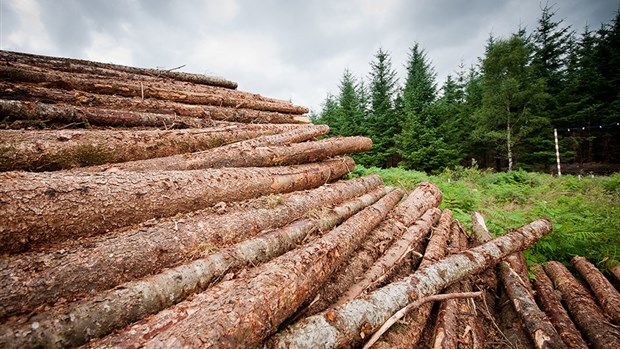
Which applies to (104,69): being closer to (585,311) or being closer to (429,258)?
(429,258)

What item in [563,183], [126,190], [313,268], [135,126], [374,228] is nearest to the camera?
[313,268]

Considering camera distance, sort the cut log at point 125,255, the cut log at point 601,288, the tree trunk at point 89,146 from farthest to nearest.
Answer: the cut log at point 601,288 → the tree trunk at point 89,146 → the cut log at point 125,255

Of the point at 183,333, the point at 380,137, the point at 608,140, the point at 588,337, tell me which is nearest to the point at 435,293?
the point at 588,337

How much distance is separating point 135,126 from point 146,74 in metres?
2.27

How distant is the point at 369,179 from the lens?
4676 mm

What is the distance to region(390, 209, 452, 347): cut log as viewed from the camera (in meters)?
1.99

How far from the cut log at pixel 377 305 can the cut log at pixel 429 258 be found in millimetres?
165

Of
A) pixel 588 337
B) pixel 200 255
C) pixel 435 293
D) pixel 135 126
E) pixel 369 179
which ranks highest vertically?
pixel 135 126

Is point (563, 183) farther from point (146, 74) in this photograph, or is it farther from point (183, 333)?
point (146, 74)

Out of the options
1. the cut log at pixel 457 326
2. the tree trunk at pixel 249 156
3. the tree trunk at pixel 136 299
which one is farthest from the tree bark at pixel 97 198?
the cut log at pixel 457 326

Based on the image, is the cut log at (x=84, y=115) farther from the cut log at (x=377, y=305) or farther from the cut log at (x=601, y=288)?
the cut log at (x=601, y=288)

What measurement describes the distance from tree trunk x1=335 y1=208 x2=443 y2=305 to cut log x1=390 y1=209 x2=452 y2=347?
137 millimetres

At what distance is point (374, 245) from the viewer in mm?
2996

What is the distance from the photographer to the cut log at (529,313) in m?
2.03
